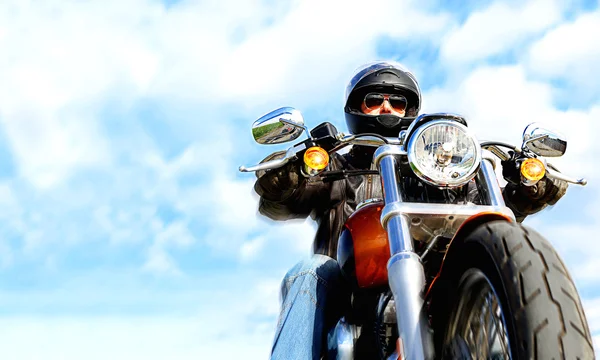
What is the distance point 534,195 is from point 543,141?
1.12 ft

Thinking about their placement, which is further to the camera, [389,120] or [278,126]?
[389,120]

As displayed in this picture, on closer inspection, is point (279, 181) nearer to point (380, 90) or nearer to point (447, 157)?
point (447, 157)

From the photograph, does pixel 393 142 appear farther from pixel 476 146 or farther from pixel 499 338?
pixel 499 338

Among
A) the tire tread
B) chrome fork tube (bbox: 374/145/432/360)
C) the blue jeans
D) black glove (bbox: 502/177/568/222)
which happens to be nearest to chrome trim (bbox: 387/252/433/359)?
chrome fork tube (bbox: 374/145/432/360)

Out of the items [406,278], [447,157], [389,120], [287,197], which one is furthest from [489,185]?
[389,120]

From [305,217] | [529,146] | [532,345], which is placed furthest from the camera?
[305,217]

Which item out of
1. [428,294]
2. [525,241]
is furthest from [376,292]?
[525,241]

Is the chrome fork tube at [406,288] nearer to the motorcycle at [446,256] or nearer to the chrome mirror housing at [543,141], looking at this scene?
the motorcycle at [446,256]

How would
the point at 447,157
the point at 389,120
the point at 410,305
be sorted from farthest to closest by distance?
the point at 389,120, the point at 447,157, the point at 410,305

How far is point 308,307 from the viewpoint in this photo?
2.75 metres

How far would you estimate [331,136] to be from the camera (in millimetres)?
2582

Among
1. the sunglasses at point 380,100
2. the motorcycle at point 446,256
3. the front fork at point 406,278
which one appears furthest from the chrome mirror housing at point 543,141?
the sunglasses at point 380,100

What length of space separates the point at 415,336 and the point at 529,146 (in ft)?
4.09

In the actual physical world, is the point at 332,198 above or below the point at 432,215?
above
